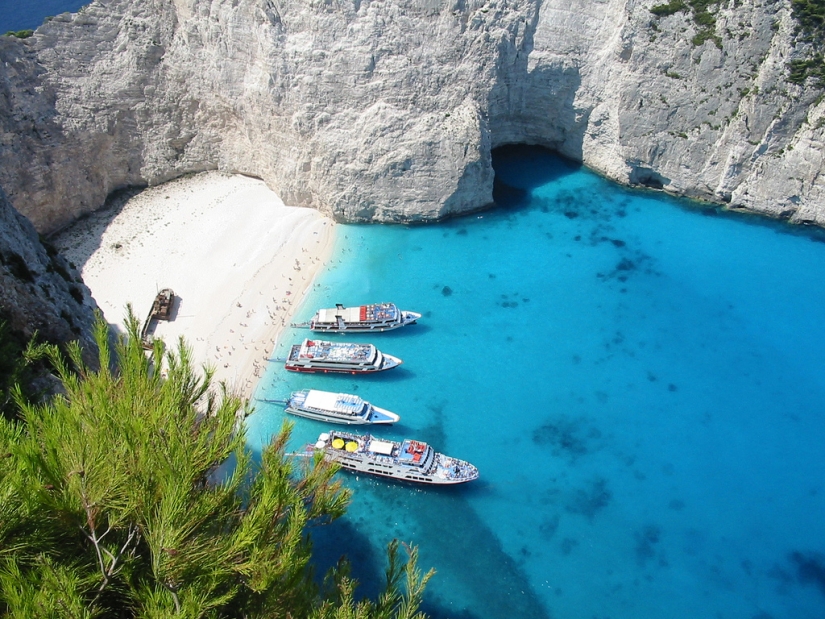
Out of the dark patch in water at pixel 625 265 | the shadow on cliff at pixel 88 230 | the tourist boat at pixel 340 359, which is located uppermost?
the dark patch in water at pixel 625 265

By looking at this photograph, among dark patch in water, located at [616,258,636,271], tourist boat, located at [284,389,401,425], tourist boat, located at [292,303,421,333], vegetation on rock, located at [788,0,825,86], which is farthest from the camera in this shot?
dark patch in water, located at [616,258,636,271]

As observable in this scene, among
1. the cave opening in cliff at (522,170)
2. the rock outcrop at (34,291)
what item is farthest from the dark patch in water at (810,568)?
the rock outcrop at (34,291)

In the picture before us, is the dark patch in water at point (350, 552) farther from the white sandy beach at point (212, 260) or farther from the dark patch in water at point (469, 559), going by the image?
the white sandy beach at point (212, 260)

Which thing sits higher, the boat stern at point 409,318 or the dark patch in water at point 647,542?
the boat stern at point 409,318

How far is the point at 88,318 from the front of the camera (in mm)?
24969

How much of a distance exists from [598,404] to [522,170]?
19.1 meters

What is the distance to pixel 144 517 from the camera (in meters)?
11.5

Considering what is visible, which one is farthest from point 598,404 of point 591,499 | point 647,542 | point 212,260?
point 212,260

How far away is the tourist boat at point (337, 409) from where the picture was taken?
27.2 meters

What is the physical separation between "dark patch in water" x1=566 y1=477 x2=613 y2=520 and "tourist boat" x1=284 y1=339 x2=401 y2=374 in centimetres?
1035

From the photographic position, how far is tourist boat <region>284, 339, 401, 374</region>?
2939 cm

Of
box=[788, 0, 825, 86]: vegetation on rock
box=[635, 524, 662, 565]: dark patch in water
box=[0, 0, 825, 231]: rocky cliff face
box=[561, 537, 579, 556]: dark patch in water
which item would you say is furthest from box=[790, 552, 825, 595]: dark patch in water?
box=[788, 0, 825, 86]: vegetation on rock

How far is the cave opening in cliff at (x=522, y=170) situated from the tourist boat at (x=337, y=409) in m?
17.3

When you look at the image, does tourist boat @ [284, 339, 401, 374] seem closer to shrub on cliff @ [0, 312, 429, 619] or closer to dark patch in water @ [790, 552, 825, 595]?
shrub on cliff @ [0, 312, 429, 619]
